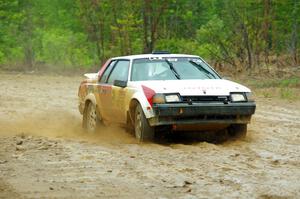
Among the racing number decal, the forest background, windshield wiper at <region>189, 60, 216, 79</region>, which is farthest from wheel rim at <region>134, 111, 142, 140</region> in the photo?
the forest background

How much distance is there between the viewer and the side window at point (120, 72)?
11.5 m

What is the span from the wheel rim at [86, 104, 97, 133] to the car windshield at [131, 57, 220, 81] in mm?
1492

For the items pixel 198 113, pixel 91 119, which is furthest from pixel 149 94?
pixel 91 119

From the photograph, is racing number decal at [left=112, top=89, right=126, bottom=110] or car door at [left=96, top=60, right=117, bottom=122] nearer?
racing number decal at [left=112, top=89, right=126, bottom=110]

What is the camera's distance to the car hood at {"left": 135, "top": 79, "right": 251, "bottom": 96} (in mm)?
10102

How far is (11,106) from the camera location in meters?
18.2

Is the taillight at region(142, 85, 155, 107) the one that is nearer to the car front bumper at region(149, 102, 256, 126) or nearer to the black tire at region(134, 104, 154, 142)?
the car front bumper at region(149, 102, 256, 126)

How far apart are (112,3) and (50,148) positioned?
21.7 metres

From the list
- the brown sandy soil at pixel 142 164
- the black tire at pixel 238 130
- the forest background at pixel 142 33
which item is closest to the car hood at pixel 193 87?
the black tire at pixel 238 130

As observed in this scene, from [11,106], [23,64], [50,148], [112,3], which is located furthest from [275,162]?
[23,64]

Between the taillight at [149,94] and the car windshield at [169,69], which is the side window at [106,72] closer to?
the car windshield at [169,69]

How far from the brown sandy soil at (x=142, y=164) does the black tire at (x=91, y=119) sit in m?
0.19

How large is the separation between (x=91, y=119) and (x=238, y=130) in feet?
10.0

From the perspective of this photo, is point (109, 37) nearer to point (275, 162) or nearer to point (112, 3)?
point (112, 3)
